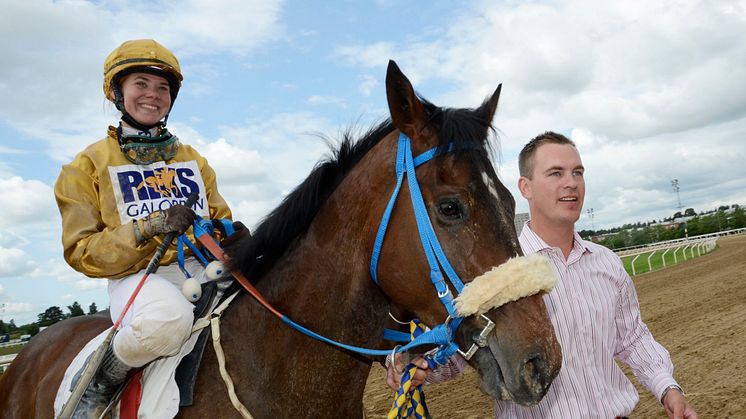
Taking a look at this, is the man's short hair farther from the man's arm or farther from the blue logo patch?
the blue logo patch

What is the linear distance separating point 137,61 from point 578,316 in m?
2.60

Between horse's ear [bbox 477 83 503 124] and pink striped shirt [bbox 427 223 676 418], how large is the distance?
787mm

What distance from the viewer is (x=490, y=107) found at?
245 centimetres

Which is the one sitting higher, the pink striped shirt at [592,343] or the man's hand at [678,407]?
the pink striped shirt at [592,343]

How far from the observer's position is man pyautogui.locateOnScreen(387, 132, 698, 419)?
256cm

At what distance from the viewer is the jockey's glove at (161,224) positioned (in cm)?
239

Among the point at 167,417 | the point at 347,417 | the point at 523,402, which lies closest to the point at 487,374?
the point at 523,402

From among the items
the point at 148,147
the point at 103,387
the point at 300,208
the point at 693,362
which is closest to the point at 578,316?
the point at 300,208

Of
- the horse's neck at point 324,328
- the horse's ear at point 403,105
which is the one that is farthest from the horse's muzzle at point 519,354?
the horse's ear at point 403,105

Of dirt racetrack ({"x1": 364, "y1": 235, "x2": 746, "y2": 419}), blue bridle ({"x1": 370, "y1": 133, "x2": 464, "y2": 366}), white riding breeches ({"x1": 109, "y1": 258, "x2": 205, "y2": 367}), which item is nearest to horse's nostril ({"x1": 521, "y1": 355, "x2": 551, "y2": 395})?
blue bridle ({"x1": 370, "y1": 133, "x2": 464, "y2": 366})

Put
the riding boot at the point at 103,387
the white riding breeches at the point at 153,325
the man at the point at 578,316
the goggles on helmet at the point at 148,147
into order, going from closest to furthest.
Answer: the white riding breeches at the point at 153,325, the riding boot at the point at 103,387, the man at the point at 578,316, the goggles on helmet at the point at 148,147

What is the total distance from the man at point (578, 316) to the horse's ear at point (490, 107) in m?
0.52

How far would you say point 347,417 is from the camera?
2254 millimetres

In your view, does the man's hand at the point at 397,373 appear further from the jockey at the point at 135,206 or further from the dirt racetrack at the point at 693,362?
the dirt racetrack at the point at 693,362
